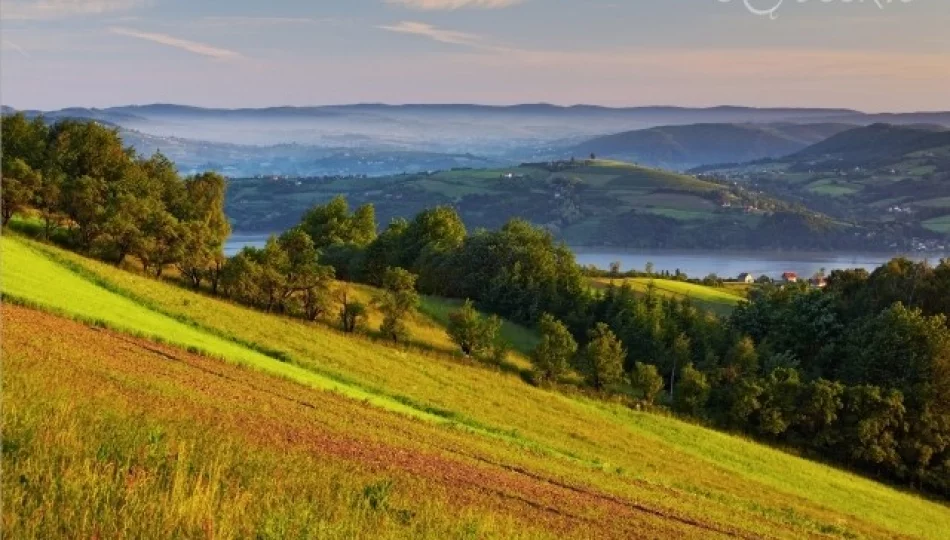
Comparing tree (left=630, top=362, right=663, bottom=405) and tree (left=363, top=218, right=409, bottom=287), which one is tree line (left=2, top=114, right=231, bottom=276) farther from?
tree (left=630, top=362, right=663, bottom=405)

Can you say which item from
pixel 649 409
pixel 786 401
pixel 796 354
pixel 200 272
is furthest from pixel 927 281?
pixel 200 272

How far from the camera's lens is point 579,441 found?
3691 centimetres

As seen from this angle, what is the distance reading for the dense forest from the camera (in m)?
59.8

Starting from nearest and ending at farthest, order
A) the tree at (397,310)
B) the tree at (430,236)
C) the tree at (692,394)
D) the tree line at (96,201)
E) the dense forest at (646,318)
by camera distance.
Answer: the dense forest at (646,318), the tree line at (96,201), the tree at (692,394), the tree at (397,310), the tree at (430,236)

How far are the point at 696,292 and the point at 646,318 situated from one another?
37690 mm

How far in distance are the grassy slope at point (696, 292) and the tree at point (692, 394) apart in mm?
39419

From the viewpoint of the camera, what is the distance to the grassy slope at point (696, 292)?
346 feet

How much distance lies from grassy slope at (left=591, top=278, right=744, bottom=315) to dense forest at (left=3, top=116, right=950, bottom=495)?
1692 cm

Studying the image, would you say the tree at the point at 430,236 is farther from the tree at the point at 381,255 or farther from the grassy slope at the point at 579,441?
the grassy slope at the point at 579,441

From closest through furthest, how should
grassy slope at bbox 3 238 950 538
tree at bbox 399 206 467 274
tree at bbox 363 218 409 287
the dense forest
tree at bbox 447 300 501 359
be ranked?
grassy slope at bbox 3 238 950 538, the dense forest, tree at bbox 447 300 501 359, tree at bbox 363 218 409 287, tree at bbox 399 206 467 274

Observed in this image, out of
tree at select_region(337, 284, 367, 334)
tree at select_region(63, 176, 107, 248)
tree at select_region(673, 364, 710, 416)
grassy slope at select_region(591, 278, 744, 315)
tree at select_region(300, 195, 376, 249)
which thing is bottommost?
tree at select_region(673, 364, 710, 416)

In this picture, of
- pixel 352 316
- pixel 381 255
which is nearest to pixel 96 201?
pixel 352 316

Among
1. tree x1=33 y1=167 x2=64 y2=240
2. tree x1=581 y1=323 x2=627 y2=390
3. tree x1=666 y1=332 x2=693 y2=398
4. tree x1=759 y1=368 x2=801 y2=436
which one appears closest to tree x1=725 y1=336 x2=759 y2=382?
tree x1=666 y1=332 x2=693 y2=398

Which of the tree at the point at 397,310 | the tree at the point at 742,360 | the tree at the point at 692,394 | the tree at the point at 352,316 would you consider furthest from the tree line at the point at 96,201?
the tree at the point at 742,360
